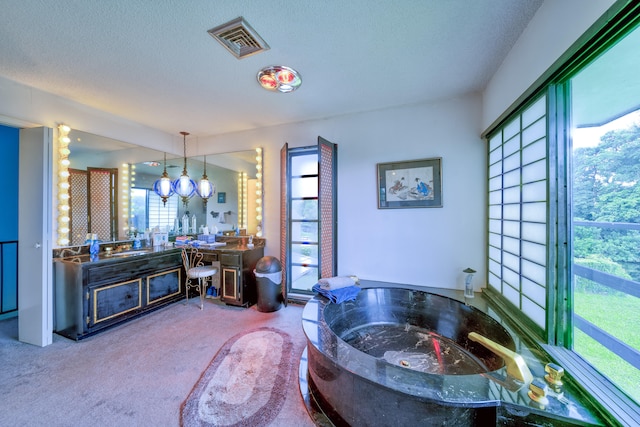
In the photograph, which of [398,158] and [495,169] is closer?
[495,169]

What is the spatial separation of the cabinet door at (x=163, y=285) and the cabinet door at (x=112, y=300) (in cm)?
14

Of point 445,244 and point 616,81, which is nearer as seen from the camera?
point 616,81

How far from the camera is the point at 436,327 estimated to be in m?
2.39

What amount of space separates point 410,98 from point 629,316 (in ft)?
8.56

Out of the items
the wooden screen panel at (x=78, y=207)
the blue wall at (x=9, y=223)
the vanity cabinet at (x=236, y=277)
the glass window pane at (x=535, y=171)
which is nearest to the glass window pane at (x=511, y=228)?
the glass window pane at (x=535, y=171)

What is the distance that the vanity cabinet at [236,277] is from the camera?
3338 mm

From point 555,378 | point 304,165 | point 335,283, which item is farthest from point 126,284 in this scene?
point 555,378

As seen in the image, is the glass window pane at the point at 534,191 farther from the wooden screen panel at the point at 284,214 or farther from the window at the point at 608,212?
the wooden screen panel at the point at 284,214

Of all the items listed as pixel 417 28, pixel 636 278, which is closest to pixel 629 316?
pixel 636 278

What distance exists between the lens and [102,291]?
2637 mm

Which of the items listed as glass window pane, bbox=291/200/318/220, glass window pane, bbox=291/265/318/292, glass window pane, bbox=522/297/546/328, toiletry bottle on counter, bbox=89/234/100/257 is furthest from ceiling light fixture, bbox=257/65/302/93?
toiletry bottle on counter, bbox=89/234/100/257

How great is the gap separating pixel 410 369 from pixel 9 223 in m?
4.92

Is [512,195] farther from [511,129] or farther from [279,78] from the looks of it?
[279,78]

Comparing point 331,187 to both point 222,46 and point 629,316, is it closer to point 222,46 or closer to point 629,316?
point 222,46
